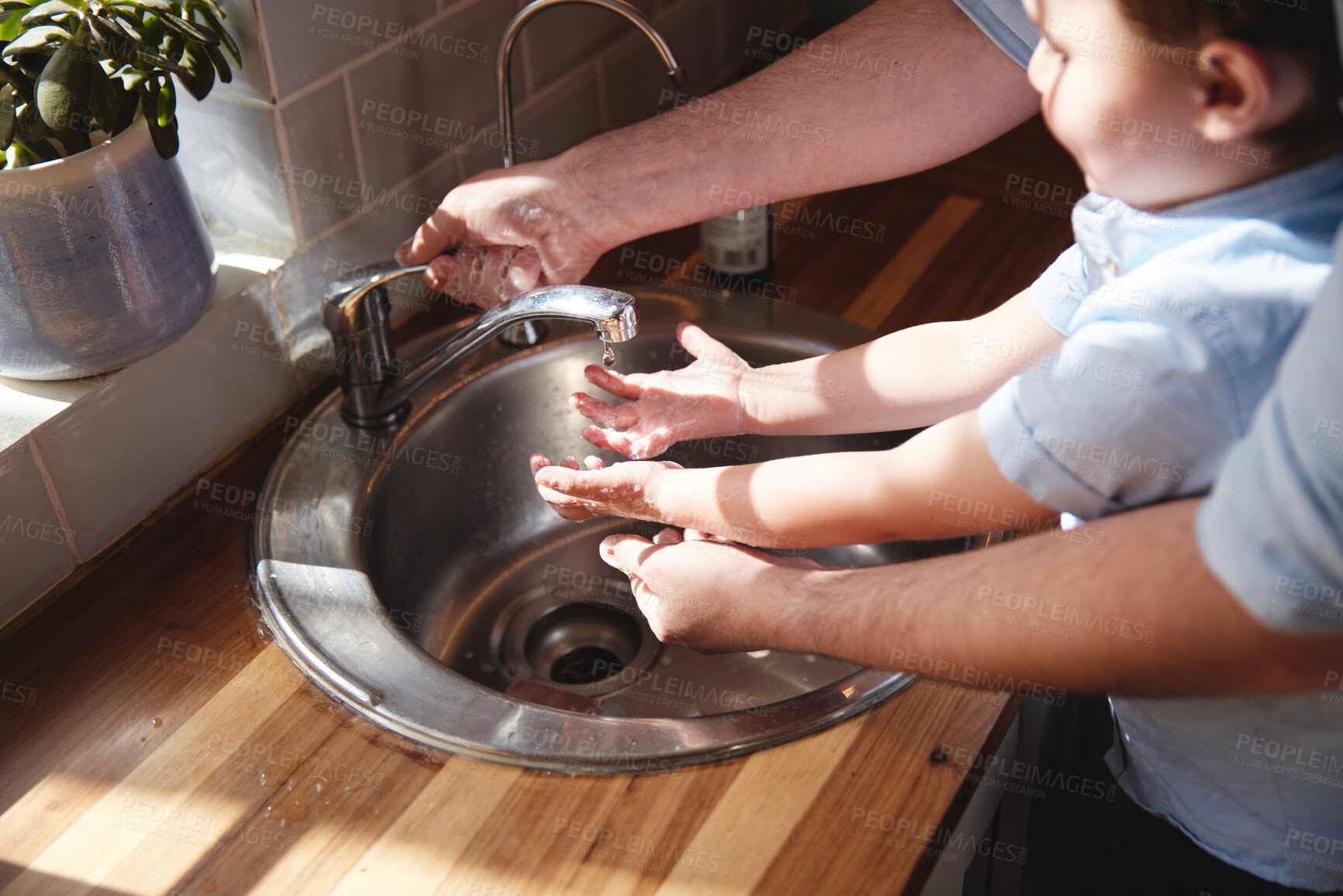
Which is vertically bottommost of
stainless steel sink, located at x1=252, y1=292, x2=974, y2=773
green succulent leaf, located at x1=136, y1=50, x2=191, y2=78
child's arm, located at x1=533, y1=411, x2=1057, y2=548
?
stainless steel sink, located at x1=252, y1=292, x2=974, y2=773

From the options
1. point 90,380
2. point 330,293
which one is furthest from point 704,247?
point 90,380

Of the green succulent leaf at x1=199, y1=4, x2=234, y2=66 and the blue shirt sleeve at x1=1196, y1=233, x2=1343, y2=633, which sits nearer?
the blue shirt sleeve at x1=1196, y1=233, x2=1343, y2=633

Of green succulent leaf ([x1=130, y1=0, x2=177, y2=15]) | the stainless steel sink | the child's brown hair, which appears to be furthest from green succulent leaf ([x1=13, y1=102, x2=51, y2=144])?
the child's brown hair

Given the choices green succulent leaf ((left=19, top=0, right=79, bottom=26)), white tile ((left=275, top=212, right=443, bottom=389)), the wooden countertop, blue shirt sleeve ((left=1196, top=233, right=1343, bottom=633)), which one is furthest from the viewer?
white tile ((left=275, top=212, right=443, bottom=389))

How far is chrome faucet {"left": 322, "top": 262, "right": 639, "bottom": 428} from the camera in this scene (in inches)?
33.3

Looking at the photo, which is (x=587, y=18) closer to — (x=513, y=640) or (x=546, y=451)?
(x=546, y=451)

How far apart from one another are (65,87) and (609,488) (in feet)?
1.47

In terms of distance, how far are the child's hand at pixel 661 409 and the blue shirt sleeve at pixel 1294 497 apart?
48cm

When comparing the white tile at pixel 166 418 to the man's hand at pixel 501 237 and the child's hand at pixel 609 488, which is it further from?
the child's hand at pixel 609 488

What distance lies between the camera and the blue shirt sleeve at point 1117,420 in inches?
22.0

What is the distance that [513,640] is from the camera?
3.57 feet

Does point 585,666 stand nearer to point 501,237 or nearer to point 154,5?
point 501,237

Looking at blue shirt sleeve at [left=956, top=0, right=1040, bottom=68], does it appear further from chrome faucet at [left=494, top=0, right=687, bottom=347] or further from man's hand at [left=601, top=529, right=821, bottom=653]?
man's hand at [left=601, top=529, right=821, bottom=653]

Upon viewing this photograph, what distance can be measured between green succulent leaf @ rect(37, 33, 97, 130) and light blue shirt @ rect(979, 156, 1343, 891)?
606mm
